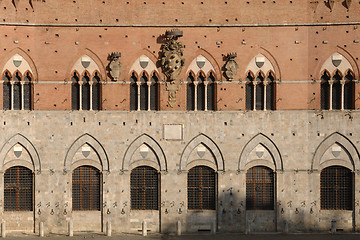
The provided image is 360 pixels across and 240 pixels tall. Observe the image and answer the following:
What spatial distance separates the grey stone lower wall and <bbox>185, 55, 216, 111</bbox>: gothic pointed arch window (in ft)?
1.76

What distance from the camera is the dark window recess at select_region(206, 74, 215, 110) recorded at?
105ft

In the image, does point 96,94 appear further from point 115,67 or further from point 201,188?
point 201,188

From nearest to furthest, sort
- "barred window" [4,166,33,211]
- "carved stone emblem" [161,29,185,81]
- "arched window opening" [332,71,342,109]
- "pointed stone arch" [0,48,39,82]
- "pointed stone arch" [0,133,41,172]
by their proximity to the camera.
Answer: "pointed stone arch" [0,133,41,172] < "pointed stone arch" [0,48,39,82] < "barred window" [4,166,33,211] < "carved stone emblem" [161,29,185,81] < "arched window opening" [332,71,342,109]

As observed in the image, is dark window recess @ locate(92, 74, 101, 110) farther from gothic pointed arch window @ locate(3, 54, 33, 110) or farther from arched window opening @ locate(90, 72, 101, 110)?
gothic pointed arch window @ locate(3, 54, 33, 110)

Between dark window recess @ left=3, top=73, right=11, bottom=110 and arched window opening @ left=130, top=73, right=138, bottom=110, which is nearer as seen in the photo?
dark window recess @ left=3, top=73, right=11, bottom=110

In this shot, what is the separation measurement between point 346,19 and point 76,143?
1415 cm

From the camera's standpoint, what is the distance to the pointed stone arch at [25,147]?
31.1m

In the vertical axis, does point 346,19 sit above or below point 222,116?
above

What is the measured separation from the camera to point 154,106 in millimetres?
32062

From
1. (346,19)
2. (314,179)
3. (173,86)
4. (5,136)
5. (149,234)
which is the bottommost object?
(149,234)

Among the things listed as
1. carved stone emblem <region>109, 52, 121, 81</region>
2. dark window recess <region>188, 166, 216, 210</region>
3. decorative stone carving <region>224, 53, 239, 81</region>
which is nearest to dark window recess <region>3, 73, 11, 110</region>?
carved stone emblem <region>109, 52, 121, 81</region>

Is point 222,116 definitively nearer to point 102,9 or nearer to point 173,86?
point 173,86

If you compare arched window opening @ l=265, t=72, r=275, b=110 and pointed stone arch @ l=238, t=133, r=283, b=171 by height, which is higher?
arched window opening @ l=265, t=72, r=275, b=110

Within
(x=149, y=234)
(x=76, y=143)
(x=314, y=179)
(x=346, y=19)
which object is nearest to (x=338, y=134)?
(x=314, y=179)
